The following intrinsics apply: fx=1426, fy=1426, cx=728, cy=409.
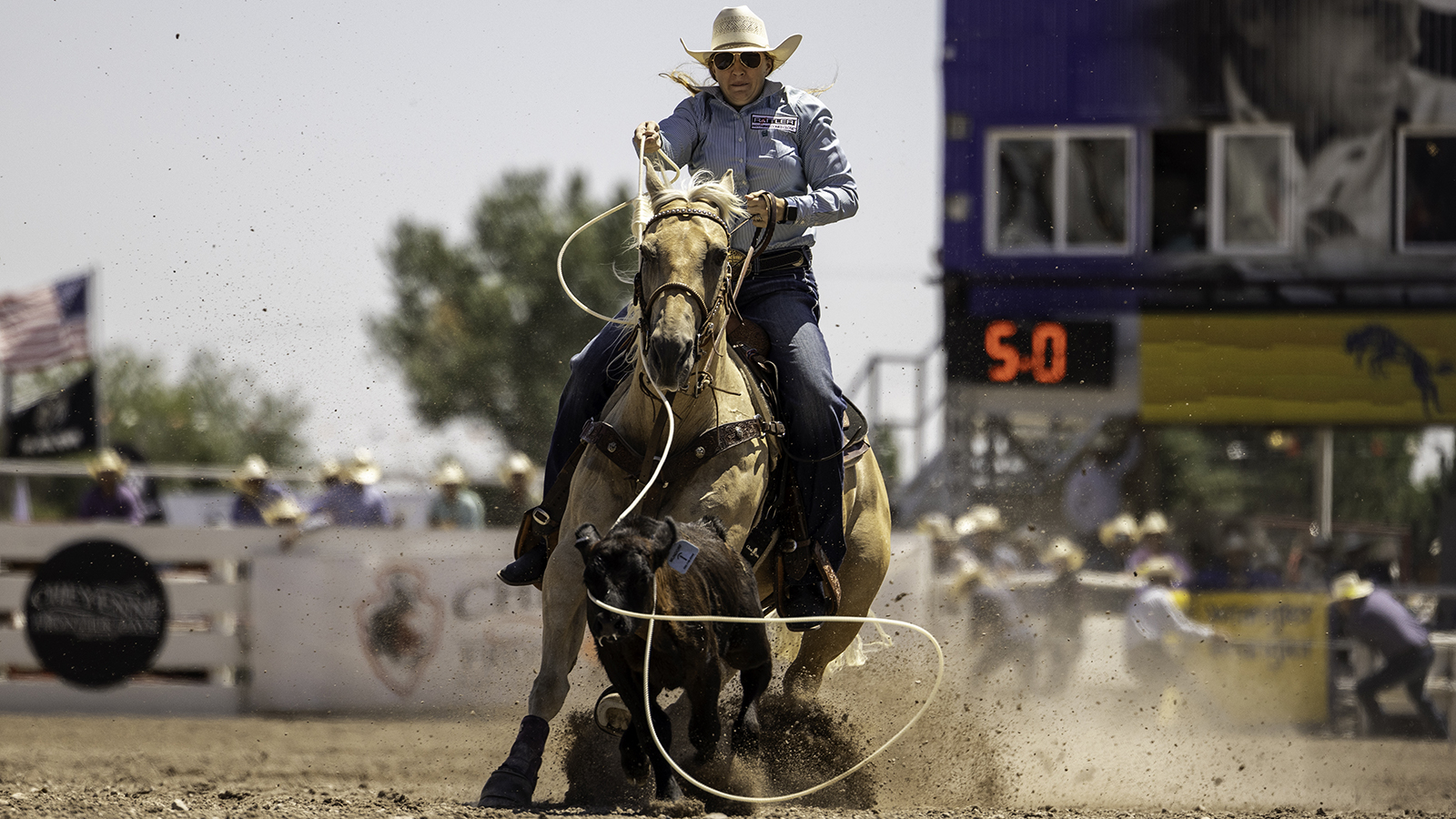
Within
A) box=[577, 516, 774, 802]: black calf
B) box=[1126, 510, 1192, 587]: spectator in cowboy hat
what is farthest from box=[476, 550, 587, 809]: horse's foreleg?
box=[1126, 510, 1192, 587]: spectator in cowboy hat

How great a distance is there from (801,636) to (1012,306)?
12811 millimetres

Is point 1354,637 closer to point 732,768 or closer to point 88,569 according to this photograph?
point 732,768

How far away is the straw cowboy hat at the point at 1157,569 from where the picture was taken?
12.5m

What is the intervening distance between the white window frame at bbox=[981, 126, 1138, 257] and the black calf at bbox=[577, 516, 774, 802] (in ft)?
49.7

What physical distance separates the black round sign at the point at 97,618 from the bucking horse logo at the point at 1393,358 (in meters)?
14.8

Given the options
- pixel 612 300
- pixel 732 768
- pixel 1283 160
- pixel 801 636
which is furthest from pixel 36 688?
pixel 612 300

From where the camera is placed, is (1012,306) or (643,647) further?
(1012,306)

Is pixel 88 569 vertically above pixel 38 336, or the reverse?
pixel 38 336

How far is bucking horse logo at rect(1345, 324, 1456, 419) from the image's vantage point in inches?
727

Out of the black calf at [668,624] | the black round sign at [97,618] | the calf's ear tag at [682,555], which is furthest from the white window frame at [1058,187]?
the calf's ear tag at [682,555]

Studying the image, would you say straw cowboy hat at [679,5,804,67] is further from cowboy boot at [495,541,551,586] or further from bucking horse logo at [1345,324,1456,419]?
bucking horse logo at [1345,324,1456,419]

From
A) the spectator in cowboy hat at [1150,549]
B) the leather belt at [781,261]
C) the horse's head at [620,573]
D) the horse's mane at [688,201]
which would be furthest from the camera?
the spectator in cowboy hat at [1150,549]

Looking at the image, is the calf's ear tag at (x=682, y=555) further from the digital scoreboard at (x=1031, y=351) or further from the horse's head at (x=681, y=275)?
the digital scoreboard at (x=1031, y=351)

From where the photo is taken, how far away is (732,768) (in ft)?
16.2
